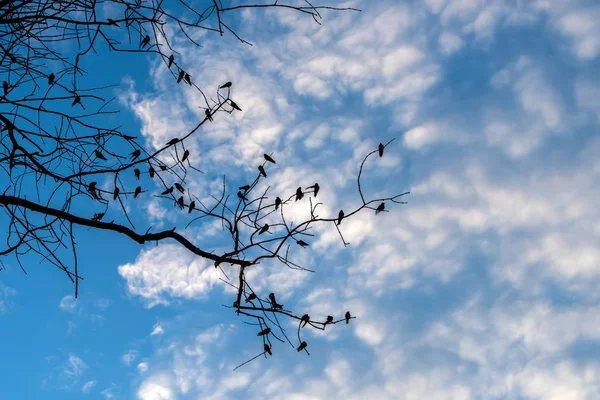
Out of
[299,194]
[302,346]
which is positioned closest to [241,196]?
[299,194]

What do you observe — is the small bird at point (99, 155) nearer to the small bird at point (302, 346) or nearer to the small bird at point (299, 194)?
the small bird at point (299, 194)

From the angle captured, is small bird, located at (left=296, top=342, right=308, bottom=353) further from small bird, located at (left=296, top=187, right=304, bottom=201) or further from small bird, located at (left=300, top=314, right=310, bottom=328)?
small bird, located at (left=296, top=187, right=304, bottom=201)

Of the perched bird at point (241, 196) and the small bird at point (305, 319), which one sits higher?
the perched bird at point (241, 196)

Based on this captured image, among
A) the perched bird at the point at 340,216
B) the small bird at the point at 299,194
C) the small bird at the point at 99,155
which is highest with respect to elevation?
the small bird at the point at 99,155

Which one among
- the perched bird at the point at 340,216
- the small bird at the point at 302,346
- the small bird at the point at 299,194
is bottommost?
the small bird at the point at 302,346

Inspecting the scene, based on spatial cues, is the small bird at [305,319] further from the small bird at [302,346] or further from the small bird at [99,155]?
the small bird at [99,155]

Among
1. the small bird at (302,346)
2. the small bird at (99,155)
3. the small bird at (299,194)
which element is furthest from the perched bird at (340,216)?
the small bird at (99,155)

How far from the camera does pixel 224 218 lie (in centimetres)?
398

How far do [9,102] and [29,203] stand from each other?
2.30ft

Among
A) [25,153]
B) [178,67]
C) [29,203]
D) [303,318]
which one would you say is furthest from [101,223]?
[303,318]

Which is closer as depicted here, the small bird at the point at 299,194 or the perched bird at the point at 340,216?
the perched bird at the point at 340,216

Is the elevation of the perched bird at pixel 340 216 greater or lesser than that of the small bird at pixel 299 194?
lesser

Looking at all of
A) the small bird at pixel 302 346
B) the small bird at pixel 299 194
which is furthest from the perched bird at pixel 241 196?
the small bird at pixel 302 346

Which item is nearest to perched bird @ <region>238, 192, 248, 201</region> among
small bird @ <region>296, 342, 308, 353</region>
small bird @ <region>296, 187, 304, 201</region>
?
small bird @ <region>296, 187, 304, 201</region>
